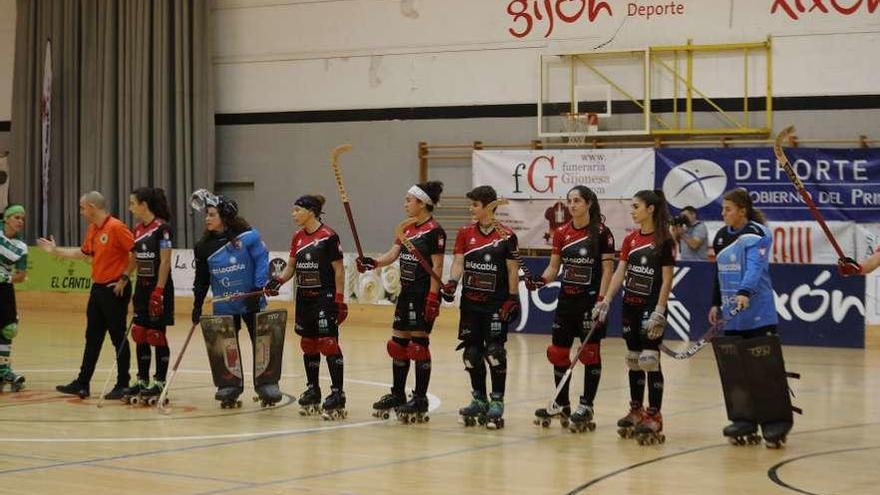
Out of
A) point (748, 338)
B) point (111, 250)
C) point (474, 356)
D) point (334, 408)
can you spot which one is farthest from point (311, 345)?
point (748, 338)

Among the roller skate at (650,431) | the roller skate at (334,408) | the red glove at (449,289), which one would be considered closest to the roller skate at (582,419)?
the roller skate at (650,431)

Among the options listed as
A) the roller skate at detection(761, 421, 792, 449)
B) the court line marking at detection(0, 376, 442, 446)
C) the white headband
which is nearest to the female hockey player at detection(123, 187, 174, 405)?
the court line marking at detection(0, 376, 442, 446)

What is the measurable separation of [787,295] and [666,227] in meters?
9.17

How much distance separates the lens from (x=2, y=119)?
28422 millimetres

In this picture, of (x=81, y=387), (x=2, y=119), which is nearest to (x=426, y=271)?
(x=81, y=387)

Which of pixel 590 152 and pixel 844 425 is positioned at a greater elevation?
pixel 590 152

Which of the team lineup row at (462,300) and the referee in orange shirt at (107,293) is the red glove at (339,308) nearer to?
the team lineup row at (462,300)

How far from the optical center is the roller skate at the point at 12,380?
12500 millimetres

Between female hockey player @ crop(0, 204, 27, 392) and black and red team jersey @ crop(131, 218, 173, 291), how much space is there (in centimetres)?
135

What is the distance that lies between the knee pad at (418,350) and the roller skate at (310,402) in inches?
37.1

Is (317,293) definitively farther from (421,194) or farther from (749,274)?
(749,274)

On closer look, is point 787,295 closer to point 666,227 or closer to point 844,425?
point 844,425

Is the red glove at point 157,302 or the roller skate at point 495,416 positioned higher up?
the red glove at point 157,302

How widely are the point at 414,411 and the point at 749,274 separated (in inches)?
112
